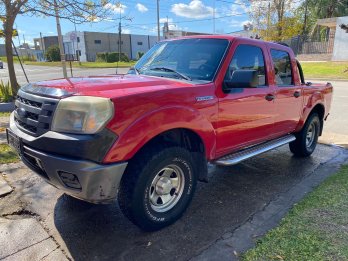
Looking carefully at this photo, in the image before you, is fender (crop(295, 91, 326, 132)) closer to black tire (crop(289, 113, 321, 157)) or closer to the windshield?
black tire (crop(289, 113, 321, 157))

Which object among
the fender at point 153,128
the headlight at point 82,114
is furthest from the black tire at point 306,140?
the headlight at point 82,114

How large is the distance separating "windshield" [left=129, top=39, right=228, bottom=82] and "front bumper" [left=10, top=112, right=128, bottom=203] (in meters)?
1.44

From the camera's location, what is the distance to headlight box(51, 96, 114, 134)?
2.36 meters

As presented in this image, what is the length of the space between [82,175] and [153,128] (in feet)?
2.27

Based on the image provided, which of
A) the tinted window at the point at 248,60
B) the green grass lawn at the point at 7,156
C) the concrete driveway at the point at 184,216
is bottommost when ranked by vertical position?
the concrete driveway at the point at 184,216

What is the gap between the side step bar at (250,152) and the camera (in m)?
3.52

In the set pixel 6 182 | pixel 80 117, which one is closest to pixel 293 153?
pixel 80 117

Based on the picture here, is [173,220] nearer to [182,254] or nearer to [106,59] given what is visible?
[182,254]

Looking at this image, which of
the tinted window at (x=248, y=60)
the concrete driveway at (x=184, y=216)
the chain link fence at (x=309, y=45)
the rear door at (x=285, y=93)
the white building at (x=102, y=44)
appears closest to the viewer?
the concrete driveway at (x=184, y=216)

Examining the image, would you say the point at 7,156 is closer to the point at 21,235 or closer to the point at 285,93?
the point at 21,235

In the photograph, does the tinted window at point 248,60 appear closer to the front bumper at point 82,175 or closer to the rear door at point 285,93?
the rear door at point 285,93

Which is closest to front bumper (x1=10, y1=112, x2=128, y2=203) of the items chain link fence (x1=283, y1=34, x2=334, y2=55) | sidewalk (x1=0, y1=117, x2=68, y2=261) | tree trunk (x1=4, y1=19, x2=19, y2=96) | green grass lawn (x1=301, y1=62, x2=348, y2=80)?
sidewalk (x1=0, y1=117, x2=68, y2=261)

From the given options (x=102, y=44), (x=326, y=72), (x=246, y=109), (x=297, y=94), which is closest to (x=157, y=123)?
(x=246, y=109)

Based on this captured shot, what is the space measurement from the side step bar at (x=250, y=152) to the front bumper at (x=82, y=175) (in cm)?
142
